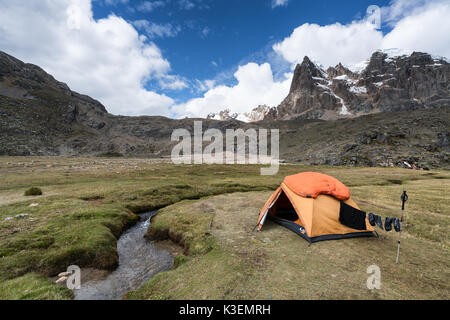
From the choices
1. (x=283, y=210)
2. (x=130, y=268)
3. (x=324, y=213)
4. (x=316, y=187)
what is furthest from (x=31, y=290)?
(x=283, y=210)

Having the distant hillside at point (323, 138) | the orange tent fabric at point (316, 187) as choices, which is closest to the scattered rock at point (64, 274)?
the orange tent fabric at point (316, 187)

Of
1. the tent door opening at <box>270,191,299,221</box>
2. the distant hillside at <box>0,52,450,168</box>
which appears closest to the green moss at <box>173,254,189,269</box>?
the tent door opening at <box>270,191,299,221</box>

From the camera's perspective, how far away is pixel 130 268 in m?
12.3

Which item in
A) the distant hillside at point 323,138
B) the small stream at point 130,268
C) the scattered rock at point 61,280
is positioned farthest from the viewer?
the distant hillside at point 323,138

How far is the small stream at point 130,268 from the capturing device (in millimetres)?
9941

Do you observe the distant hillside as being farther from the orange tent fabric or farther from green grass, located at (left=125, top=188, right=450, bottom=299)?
green grass, located at (left=125, top=188, right=450, bottom=299)

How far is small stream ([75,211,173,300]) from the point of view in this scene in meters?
9.94

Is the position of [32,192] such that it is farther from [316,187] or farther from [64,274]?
[316,187]

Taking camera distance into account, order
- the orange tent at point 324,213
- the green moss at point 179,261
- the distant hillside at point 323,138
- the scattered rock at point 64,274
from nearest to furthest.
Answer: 1. the scattered rock at point 64,274
2. the green moss at point 179,261
3. the orange tent at point 324,213
4. the distant hillside at point 323,138

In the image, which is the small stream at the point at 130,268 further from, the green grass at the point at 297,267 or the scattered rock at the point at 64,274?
the green grass at the point at 297,267

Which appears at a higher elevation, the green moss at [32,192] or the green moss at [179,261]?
the green moss at [32,192]

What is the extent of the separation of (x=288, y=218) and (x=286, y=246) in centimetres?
417

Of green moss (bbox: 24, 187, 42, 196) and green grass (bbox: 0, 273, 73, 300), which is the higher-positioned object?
green moss (bbox: 24, 187, 42, 196)

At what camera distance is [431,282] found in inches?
323
